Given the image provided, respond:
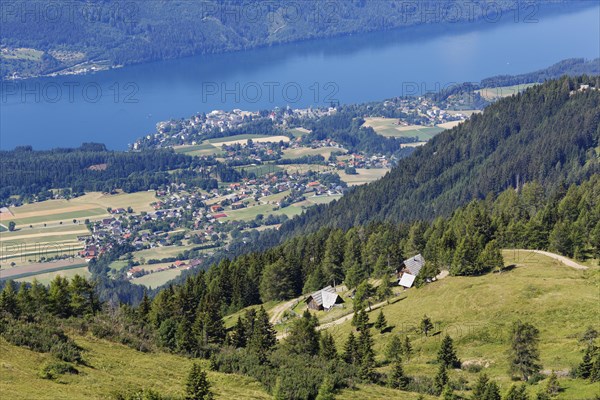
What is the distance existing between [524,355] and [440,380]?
22.7 feet

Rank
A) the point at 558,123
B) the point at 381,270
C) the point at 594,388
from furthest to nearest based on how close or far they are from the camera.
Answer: the point at 558,123 < the point at 381,270 < the point at 594,388

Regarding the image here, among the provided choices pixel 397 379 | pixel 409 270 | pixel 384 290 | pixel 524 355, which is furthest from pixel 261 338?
pixel 409 270

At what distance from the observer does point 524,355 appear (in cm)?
5819

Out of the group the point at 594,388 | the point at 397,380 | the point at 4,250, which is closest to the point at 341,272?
the point at 397,380

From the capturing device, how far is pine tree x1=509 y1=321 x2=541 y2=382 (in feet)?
190

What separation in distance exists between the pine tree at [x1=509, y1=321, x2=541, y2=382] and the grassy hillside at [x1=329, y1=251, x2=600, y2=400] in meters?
1.13

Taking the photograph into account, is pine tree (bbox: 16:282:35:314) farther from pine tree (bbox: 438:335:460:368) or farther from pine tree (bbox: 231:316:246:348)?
pine tree (bbox: 438:335:460:368)

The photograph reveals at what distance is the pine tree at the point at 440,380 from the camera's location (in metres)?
55.8

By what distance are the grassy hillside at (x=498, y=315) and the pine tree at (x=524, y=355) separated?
1.13 m

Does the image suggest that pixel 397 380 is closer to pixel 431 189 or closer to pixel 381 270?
pixel 381 270

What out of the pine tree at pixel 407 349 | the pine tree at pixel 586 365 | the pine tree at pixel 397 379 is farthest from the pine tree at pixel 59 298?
the pine tree at pixel 586 365

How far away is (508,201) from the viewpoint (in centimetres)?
12425

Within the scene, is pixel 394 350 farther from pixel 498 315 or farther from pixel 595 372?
pixel 595 372

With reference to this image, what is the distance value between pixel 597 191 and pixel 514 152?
8461cm
